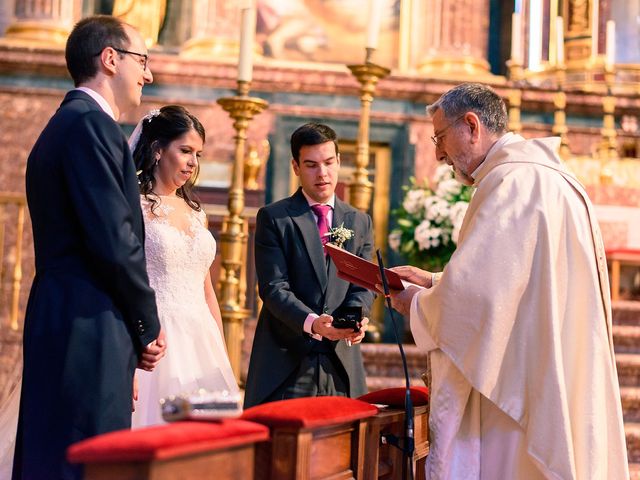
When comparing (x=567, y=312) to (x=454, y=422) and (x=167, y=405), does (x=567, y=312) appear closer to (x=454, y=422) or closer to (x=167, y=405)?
(x=454, y=422)

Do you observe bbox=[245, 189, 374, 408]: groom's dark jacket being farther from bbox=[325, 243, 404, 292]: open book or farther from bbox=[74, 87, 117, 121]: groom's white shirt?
bbox=[74, 87, 117, 121]: groom's white shirt

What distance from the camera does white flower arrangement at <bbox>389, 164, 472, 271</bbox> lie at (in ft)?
23.6

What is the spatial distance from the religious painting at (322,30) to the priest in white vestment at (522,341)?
6.00 meters

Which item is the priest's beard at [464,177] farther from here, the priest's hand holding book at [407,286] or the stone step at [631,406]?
the stone step at [631,406]

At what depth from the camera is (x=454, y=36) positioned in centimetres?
952

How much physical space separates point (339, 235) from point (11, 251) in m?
4.08

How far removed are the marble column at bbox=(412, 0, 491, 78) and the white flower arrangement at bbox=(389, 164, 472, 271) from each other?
213 cm

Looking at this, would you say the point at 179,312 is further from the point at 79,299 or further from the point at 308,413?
the point at 308,413

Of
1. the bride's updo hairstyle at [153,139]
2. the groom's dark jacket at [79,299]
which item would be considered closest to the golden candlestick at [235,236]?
the bride's updo hairstyle at [153,139]

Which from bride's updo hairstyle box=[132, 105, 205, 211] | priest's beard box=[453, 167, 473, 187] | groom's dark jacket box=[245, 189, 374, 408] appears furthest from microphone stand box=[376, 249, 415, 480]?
bride's updo hairstyle box=[132, 105, 205, 211]

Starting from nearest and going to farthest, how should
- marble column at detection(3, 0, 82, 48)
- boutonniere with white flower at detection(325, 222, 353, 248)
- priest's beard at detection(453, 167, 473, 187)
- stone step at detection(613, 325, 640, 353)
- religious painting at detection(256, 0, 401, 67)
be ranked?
priest's beard at detection(453, 167, 473, 187) < boutonniere with white flower at detection(325, 222, 353, 248) < stone step at detection(613, 325, 640, 353) < marble column at detection(3, 0, 82, 48) < religious painting at detection(256, 0, 401, 67)

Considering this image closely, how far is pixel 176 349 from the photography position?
440cm

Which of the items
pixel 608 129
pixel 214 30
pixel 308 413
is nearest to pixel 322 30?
pixel 214 30

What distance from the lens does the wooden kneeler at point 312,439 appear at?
2.91 metres
